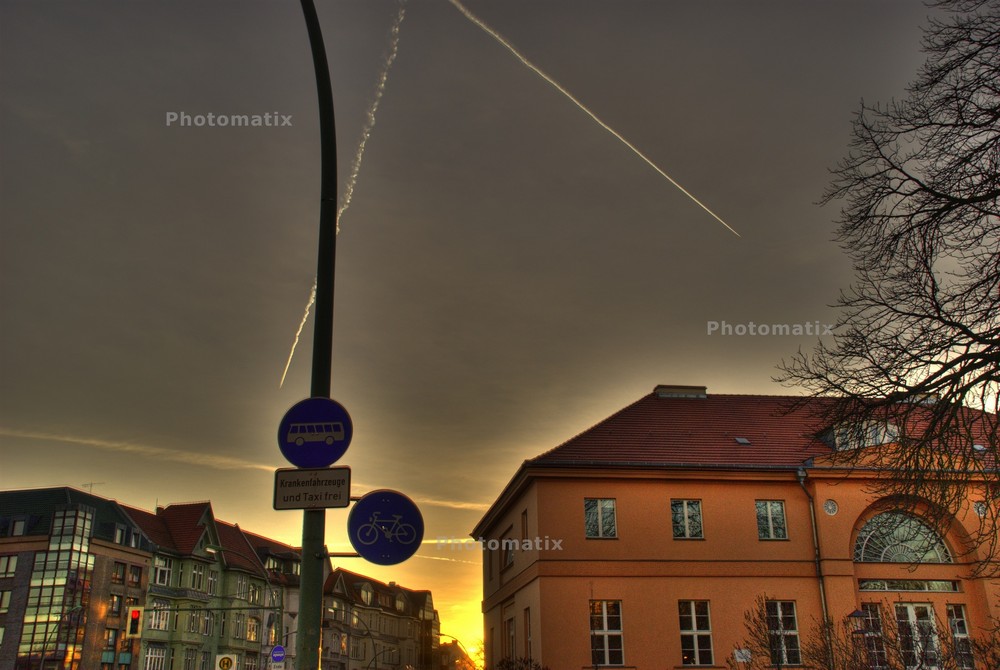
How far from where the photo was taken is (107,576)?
65688mm

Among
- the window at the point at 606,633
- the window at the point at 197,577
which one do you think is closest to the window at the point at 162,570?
the window at the point at 197,577

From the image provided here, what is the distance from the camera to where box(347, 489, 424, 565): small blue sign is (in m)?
5.88

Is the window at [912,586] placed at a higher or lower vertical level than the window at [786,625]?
higher

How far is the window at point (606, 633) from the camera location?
102 ft

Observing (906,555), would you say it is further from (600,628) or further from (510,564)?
(510,564)

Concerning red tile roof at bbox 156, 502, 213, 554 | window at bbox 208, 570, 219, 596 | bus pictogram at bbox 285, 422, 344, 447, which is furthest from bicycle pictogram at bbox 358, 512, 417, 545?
window at bbox 208, 570, 219, 596

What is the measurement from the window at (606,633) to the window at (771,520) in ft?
22.9

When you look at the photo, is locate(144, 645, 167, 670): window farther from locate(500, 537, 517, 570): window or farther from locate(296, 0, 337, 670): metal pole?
locate(296, 0, 337, 670): metal pole

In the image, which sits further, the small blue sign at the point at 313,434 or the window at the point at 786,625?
the window at the point at 786,625

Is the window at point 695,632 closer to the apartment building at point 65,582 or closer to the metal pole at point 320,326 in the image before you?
the metal pole at point 320,326

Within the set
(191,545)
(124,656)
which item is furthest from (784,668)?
(191,545)

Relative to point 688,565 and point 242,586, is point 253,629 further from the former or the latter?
point 688,565

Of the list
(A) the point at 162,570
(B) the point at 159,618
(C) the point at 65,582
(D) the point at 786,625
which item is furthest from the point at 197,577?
(D) the point at 786,625

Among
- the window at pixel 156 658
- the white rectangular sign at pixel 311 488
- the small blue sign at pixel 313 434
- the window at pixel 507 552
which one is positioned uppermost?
the window at pixel 507 552
